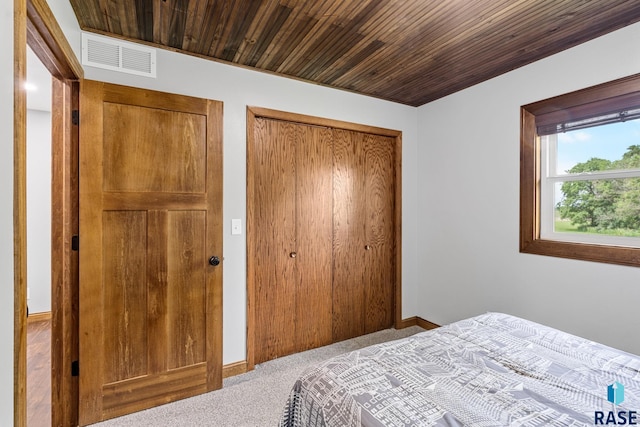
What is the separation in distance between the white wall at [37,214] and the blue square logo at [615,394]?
16.6 ft

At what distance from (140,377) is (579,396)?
7.71 ft

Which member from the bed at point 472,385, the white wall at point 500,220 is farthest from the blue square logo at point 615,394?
the white wall at point 500,220

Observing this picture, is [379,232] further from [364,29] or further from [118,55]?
[118,55]

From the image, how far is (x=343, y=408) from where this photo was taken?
40.4 inches

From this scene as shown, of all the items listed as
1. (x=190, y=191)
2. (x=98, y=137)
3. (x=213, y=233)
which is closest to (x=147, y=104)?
(x=98, y=137)

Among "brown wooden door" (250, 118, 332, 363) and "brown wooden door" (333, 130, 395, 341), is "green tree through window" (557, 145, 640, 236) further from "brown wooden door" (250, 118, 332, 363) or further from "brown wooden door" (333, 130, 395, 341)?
"brown wooden door" (250, 118, 332, 363)

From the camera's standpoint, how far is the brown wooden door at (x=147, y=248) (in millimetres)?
1844

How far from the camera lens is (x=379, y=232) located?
10.6 feet

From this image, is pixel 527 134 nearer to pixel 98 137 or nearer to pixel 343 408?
pixel 343 408

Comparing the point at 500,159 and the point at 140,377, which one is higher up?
the point at 500,159

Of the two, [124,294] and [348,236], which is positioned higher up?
[348,236]

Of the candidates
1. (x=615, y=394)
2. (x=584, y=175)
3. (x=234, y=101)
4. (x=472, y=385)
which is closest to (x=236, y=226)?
(x=234, y=101)

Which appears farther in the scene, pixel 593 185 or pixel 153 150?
pixel 593 185

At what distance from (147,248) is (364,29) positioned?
2069 mm
